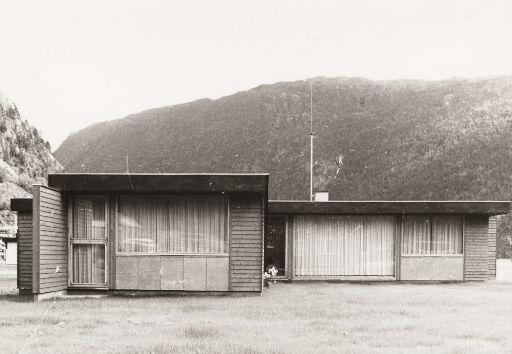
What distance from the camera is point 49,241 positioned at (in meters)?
13.9

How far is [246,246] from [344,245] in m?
6.19

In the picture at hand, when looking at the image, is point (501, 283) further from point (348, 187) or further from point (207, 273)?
point (348, 187)

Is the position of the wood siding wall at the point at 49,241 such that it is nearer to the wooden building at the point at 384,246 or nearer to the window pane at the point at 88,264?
the window pane at the point at 88,264

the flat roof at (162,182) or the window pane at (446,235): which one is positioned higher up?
the flat roof at (162,182)

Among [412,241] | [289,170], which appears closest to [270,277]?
[412,241]

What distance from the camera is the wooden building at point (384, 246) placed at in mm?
20203

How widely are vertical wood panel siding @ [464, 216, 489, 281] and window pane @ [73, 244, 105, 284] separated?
1117 centimetres

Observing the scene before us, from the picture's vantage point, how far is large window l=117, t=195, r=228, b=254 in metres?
15.1

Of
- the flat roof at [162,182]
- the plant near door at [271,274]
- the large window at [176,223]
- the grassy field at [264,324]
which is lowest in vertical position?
the plant near door at [271,274]

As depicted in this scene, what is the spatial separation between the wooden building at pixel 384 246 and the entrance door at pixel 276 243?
1.2 inches

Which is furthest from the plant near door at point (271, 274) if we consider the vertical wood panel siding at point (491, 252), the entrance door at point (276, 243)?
the vertical wood panel siding at point (491, 252)

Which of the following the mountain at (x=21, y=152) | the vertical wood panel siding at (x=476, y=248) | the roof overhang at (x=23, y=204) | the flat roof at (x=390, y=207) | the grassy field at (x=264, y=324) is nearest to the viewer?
the grassy field at (x=264, y=324)

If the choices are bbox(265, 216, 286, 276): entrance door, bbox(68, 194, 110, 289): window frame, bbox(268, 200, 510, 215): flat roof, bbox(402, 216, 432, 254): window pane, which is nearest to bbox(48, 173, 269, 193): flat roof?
bbox(68, 194, 110, 289): window frame

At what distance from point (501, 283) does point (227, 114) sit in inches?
3674
